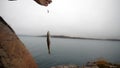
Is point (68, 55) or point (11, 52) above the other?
point (11, 52)

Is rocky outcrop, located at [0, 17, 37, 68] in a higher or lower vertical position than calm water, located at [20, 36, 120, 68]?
higher

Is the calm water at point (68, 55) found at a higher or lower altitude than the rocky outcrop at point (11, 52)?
lower

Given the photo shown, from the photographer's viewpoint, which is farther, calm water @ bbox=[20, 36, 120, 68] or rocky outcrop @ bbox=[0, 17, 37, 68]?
calm water @ bbox=[20, 36, 120, 68]

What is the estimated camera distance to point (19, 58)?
4.79m

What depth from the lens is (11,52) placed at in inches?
186

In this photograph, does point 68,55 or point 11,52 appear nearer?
point 11,52

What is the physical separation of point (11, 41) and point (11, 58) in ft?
1.95

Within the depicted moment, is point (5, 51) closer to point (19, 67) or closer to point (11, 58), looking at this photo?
point (11, 58)

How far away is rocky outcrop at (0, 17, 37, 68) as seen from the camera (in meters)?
4.51

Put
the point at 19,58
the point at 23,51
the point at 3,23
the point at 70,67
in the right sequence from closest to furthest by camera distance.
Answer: the point at 19,58, the point at 23,51, the point at 3,23, the point at 70,67

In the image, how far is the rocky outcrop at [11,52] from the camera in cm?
451

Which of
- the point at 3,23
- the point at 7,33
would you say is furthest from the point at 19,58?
the point at 3,23

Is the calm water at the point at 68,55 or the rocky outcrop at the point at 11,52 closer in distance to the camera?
the rocky outcrop at the point at 11,52

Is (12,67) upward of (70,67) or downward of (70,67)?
upward
